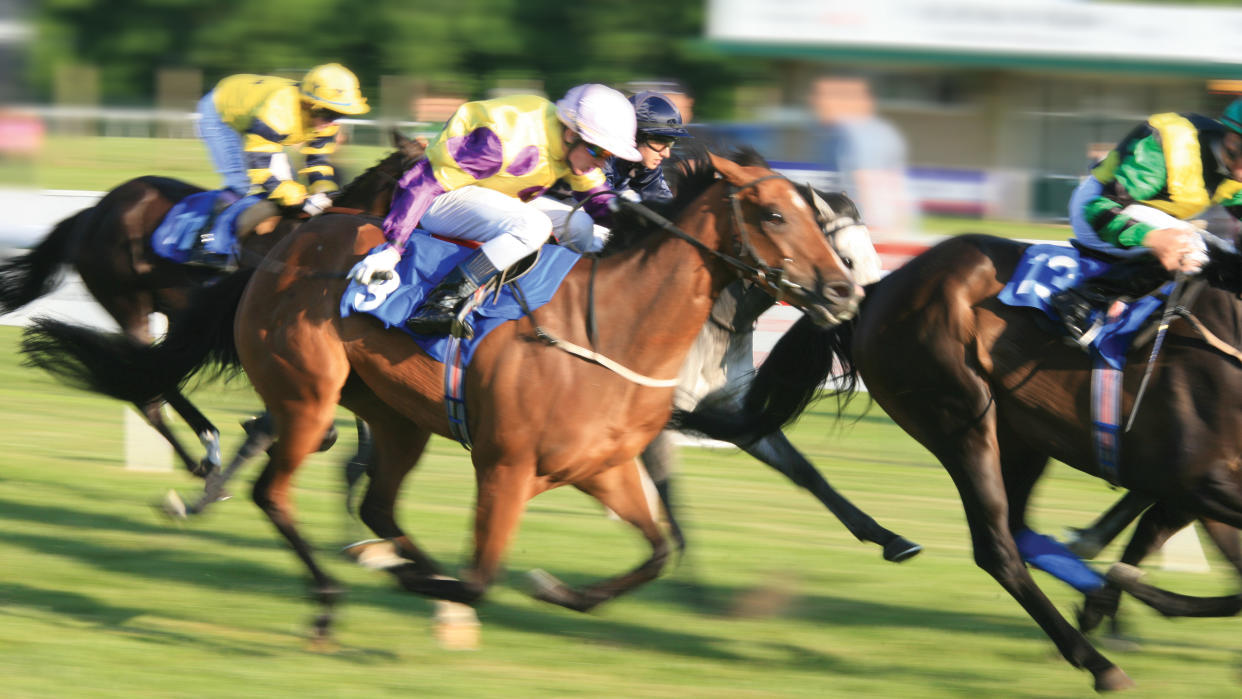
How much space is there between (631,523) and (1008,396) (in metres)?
1.34

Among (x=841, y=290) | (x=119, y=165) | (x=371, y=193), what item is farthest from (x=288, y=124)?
(x=119, y=165)

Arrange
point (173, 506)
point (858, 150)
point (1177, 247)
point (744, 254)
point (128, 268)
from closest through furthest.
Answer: point (744, 254), point (1177, 247), point (173, 506), point (128, 268), point (858, 150)

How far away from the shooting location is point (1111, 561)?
6.54 metres

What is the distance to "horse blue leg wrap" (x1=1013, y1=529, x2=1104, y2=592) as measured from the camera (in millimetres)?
4773

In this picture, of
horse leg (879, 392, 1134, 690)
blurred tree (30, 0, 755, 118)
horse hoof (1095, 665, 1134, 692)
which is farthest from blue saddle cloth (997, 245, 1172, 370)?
blurred tree (30, 0, 755, 118)

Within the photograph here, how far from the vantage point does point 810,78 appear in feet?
57.4

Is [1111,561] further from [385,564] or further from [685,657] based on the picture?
[385,564]

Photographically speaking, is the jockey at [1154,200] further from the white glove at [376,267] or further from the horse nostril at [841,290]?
the white glove at [376,267]

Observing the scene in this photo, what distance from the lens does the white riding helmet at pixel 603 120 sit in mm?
4707

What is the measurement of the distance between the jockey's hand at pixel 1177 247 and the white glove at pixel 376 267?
7.96 ft

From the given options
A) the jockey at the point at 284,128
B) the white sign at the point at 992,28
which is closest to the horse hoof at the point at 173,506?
the jockey at the point at 284,128

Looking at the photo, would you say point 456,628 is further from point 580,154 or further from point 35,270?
point 35,270

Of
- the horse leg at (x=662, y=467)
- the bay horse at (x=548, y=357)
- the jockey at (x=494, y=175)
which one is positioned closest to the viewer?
the bay horse at (x=548, y=357)

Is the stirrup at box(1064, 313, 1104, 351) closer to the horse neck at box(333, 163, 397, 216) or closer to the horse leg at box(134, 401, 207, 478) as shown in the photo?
the horse neck at box(333, 163, 397, 216)
